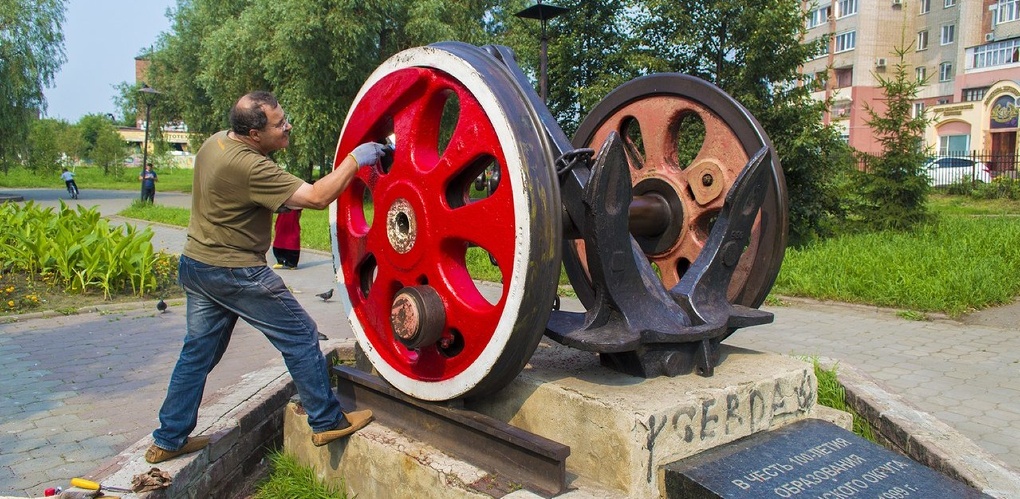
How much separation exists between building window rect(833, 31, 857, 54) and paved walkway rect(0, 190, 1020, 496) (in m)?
39.0

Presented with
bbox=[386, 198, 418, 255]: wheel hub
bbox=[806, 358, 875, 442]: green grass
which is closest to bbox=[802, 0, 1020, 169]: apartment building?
bbox=[806, 358, 875, 442]: green grass

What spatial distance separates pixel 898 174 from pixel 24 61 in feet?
87.5

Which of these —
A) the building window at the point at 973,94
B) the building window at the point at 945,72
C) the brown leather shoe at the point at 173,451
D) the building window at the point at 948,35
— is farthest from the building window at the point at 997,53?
the brown leather shoe at the point at 173,451

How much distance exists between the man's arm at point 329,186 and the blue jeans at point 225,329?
39cm

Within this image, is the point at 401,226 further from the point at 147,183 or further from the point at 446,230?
the point at 147,183

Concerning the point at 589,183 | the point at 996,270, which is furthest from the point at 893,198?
the point at 589,183

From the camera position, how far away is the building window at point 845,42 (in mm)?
41688

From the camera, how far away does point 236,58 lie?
2292 centimetres

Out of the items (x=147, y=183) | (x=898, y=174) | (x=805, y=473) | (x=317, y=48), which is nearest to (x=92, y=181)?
(x=147, y=183)

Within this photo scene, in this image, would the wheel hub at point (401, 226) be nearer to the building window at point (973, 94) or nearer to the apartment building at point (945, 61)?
the apartment building at point (945, 61)

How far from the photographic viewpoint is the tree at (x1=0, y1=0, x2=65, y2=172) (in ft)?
84.4

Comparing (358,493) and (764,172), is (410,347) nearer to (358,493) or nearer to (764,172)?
(358,493)

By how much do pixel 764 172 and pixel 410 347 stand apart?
1.60 metres

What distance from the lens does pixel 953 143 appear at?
124 ft
